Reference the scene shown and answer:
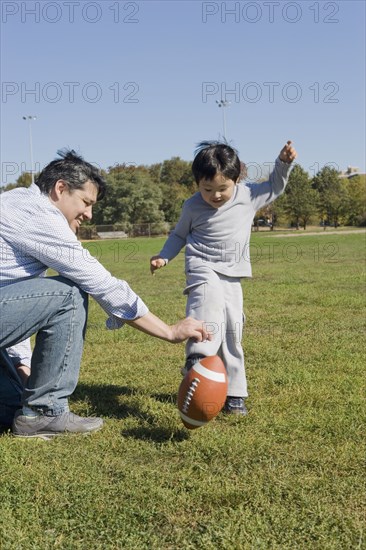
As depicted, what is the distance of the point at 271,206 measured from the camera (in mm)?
57531

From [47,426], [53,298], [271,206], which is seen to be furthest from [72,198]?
[271,206]

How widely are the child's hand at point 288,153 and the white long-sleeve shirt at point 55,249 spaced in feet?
5.13

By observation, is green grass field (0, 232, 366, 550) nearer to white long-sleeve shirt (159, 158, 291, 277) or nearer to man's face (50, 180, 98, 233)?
white long-sleeve shirt (159, 158, 291, 277)

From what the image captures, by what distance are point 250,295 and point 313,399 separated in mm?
5909

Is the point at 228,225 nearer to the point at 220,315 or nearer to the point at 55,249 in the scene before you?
the point at 220,315

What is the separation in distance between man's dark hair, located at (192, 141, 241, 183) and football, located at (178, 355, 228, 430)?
130 centimetres

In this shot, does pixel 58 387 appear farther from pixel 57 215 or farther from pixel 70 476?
pixel 57 215

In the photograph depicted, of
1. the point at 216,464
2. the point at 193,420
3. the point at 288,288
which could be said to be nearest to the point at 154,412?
the point at 193,420

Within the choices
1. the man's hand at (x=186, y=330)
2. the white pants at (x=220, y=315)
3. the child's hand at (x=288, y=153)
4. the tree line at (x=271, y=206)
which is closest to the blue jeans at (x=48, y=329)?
the man's hand at (x=186, y=330)

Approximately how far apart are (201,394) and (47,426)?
0.95 metres

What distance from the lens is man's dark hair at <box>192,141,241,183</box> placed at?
4.18 metres

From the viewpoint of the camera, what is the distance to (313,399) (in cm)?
422

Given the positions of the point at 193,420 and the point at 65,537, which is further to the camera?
the point at 193,420

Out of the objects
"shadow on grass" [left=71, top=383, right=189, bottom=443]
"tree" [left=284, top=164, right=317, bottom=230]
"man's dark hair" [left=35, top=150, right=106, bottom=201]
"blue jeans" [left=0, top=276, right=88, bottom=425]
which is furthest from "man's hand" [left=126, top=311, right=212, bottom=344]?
"tree" [left=284, top=164, right=317, bottom=230]
